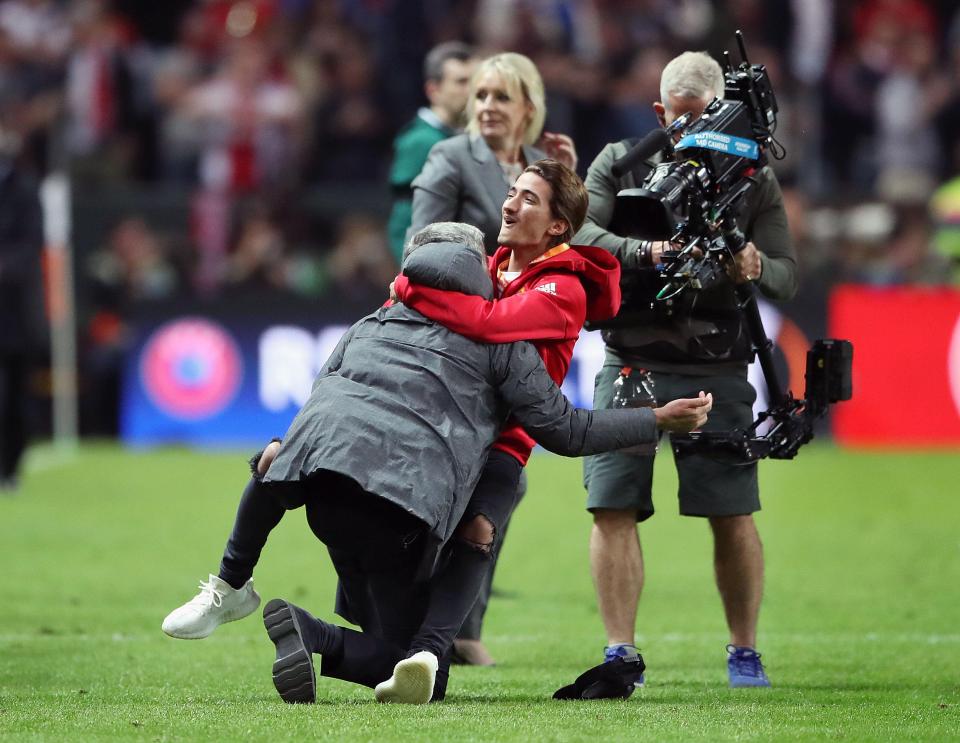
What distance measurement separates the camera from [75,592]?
29.8 feet

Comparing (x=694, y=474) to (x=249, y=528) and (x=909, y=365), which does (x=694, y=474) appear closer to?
(x=249, y=528)

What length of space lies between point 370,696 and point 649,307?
1.62m

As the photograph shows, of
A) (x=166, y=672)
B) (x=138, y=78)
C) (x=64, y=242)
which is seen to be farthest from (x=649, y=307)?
(x=138, y=78)

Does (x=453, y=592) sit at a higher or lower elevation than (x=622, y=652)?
higher

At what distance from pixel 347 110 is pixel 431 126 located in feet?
36.8

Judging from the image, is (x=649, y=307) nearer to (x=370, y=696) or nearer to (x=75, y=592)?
(x=370, y=696)

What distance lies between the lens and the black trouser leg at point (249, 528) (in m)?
5.80

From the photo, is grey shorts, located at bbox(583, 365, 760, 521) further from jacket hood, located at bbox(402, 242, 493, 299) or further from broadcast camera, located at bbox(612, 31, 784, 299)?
jacket hood, located at bbox(402, 242, 493, 299)

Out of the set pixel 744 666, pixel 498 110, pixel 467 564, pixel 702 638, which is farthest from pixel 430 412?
pixel 702 638

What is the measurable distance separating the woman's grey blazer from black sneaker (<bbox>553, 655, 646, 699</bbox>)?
6.09 feet

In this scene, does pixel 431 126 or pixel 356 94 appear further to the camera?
pixel 356 94

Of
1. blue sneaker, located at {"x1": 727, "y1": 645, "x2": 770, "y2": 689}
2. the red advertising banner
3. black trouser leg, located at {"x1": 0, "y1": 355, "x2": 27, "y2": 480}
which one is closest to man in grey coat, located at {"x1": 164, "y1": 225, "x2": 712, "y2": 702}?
blue sneaker, located at {"x1": 727, "y1": 645, "x2": 770, "y2": 689}

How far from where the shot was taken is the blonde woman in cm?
711

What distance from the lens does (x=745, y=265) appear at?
624 cm
